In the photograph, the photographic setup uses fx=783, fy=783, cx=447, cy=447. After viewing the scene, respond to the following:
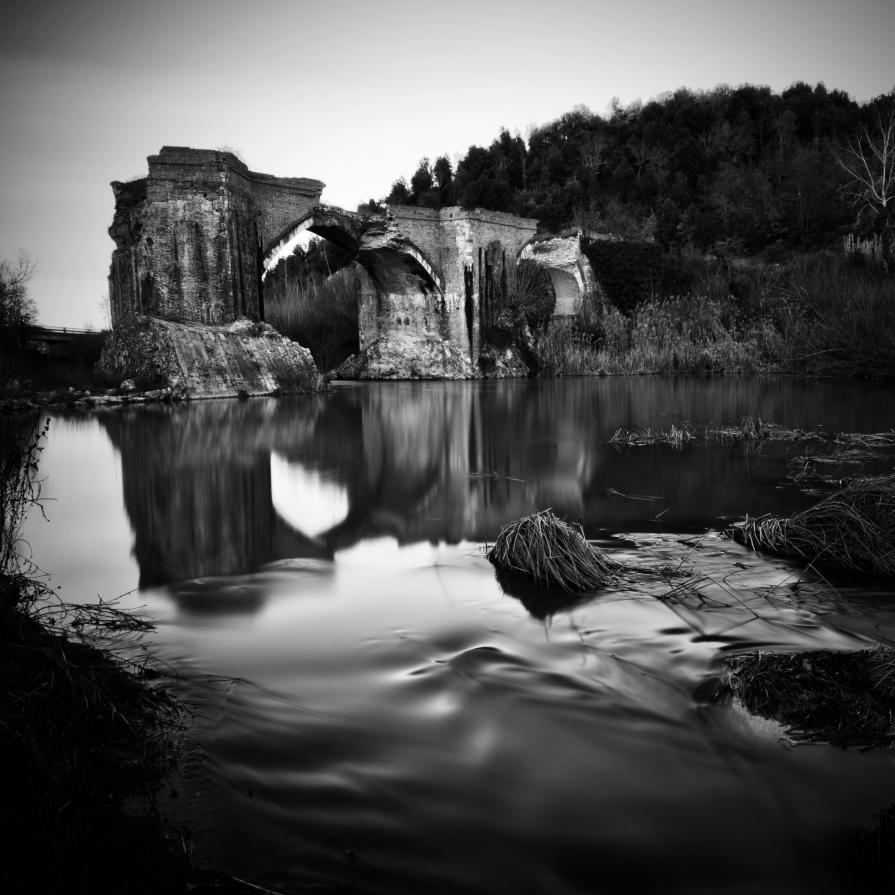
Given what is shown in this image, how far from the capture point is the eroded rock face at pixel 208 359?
18.6m

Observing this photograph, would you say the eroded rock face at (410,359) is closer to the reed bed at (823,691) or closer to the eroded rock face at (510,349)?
the eroded rock face at (510,349)

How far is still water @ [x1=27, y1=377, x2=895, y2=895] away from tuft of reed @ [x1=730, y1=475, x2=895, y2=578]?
0.21 metres

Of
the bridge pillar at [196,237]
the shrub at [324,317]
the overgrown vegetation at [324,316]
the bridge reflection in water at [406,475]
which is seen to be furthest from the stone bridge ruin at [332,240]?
the bridge reflection in water at [406,475]

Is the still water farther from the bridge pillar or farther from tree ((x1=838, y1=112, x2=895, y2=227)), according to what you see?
tree ((x1=838, y1=112, x2=895, y2=227))

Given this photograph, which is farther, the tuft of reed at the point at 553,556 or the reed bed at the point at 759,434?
the reed bed at the point at 759,434

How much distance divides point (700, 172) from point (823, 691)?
6056cm

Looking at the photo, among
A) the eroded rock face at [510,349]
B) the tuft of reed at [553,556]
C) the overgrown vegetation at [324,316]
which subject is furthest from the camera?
the overgrown vegetation at [324,316]

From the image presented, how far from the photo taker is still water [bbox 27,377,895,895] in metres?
2.21

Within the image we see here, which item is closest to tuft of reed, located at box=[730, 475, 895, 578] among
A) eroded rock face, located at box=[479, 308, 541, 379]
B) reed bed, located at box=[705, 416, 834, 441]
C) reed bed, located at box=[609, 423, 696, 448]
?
reed bed, located at box=[609, 423, 696, 448]

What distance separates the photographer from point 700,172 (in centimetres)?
5722

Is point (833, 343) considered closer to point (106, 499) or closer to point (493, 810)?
point (106, 499)

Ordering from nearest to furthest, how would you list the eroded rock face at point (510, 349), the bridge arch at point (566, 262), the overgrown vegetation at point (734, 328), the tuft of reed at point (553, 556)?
the tuft of reed at point (553, 556) → the overgrown vegetation at point (734, 328) → the eroded rock face at point (510, 349) → the bridge arch at point (566, 262)

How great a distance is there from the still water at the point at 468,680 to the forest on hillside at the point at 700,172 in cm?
3854

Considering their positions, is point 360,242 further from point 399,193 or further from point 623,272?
point 399,193
